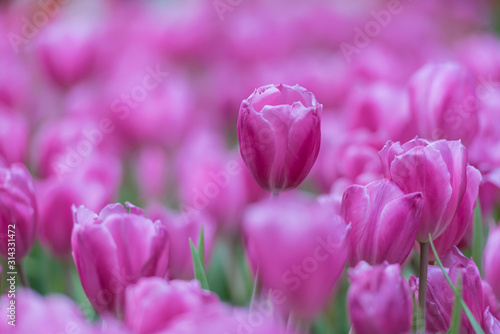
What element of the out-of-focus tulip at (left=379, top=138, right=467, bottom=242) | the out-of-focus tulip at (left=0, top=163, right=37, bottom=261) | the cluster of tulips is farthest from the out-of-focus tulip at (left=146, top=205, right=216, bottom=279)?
the out-of-focus tulip at (left=379, top=138, right=467, bottom=242)

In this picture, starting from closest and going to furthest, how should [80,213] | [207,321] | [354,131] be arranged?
[207,321]
[80,213]
[354,131]

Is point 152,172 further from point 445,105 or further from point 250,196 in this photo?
point 445,105

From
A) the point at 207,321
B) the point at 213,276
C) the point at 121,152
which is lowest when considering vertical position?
the point at 213,276

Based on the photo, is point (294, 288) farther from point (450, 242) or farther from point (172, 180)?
point (172, 180)

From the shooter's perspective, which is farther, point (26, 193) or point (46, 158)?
point (46, 158)

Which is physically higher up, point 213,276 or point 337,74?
point 337,74

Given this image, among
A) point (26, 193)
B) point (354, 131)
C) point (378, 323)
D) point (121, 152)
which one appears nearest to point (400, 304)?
point (378, 323)

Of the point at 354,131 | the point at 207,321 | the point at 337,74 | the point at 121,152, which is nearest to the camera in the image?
the point at 207,321
